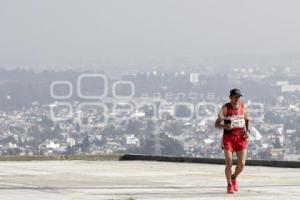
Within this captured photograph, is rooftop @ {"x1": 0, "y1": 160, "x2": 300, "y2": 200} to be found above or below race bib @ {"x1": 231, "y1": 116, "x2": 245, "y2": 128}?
below

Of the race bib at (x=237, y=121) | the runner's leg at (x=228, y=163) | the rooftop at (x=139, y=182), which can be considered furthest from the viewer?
the race bib at (x=237, y=121)

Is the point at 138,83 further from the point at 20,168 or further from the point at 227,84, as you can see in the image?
the point at 20,168

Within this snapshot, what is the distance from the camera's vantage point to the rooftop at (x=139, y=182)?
645 inches

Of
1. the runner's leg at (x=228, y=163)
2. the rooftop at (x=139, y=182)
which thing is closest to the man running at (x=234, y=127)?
the runner's leg at (x=228, y=163)

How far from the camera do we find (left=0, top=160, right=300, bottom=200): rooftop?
1639 cm

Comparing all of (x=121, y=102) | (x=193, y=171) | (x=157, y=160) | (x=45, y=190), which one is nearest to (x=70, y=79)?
(x=121, y=102)

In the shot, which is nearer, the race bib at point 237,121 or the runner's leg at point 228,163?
the runner's leg at point 228,163

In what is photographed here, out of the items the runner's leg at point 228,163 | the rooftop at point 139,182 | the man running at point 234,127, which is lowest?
the rooftop at point 139,182

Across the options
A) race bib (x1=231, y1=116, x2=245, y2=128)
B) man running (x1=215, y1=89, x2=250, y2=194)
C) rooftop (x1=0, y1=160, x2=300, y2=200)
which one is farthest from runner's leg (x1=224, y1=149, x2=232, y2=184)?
race bib (x1=231, y1=116, x2=245, y2=128)

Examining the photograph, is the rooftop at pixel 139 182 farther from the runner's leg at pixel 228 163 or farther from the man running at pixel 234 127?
the man running at pixel 234 127

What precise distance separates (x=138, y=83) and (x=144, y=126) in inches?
839

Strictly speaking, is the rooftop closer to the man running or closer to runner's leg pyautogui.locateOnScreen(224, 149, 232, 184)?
runner's leg pyautogui.locateOnScreen(224, 149, 232, 184)

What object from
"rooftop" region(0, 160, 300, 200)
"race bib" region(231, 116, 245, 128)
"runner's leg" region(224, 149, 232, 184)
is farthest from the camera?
"race bib" region(231, 116, 245, 128)

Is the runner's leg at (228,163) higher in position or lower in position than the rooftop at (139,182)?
higher
